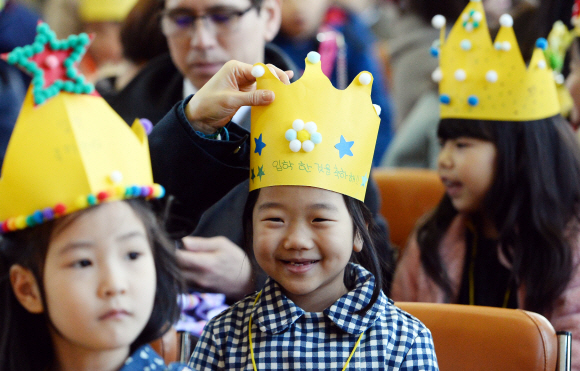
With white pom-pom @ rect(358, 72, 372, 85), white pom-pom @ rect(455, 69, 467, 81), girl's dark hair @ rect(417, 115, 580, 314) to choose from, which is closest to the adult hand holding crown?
white pom-pom @ rect(358, 72, 372, 85)

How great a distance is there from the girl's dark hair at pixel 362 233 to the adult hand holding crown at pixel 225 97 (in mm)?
152

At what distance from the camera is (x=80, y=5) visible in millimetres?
4059

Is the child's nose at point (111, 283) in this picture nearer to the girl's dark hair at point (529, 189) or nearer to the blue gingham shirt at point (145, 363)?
the blue gingham shirt at point (145, 363)

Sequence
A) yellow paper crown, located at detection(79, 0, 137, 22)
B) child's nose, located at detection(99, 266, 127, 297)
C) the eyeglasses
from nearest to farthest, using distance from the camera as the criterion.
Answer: child's nose, located at detection(99, 266, 127, 297), the eyeglasses, yellow paper crown, located at detection(79, 0, 137, 22)

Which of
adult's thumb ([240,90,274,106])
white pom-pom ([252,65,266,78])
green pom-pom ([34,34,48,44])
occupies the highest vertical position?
green pom-pom ([34,34,48,44])

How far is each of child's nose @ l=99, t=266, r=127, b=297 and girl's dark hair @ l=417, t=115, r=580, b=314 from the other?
126cm

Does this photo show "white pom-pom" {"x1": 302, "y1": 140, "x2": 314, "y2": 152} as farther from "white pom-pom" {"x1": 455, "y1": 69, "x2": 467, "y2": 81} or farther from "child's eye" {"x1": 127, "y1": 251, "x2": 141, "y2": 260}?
"white pom-pom" {"x1": 455, "y1": 69, "x2": 467, "y2": 81}

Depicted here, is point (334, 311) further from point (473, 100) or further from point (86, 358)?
point (473, 100)

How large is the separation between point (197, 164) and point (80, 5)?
307cm

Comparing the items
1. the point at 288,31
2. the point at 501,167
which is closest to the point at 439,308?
the point at 501,167

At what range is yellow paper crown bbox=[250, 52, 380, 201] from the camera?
4.07 feet

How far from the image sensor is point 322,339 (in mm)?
1276

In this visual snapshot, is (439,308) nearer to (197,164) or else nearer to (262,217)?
(262,217)

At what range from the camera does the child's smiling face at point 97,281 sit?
1.00m
